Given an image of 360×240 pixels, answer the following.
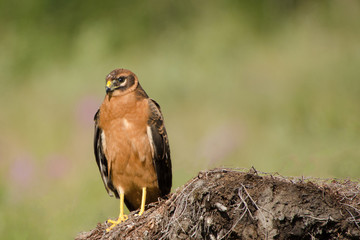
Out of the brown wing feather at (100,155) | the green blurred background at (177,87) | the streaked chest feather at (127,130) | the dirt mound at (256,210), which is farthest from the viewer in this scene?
the green blurred background at (177,87)

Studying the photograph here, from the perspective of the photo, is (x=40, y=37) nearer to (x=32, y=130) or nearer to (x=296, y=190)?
(x=32, y=130)

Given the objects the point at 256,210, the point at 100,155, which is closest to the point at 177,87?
the point at 100,155

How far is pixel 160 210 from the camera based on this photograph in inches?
158

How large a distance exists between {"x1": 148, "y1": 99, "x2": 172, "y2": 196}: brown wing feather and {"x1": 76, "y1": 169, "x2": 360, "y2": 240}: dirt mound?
115 cm

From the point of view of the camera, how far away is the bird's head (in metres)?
4.86

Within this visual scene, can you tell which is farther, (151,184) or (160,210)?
(151,184)

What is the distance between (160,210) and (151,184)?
95 centimetres

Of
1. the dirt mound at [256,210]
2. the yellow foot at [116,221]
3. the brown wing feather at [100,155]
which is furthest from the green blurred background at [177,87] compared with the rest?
the dirt mound at [256,210]

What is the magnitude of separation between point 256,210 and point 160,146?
144cm

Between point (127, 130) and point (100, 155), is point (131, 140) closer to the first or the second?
point (127, 130)

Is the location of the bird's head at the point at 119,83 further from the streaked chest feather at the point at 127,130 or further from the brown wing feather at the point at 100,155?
the brown wing feather at the point at 100,155

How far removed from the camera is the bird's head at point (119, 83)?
191 inches

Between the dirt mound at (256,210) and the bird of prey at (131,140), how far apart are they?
3.76ft

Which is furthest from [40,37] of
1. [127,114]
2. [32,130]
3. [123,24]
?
[127,114]
